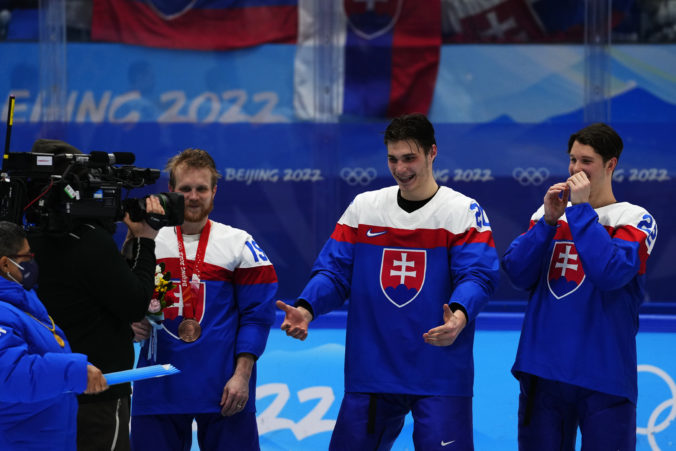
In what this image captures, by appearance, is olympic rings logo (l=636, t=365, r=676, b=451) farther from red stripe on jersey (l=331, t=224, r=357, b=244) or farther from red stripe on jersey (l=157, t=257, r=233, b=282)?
red stripe on jersey (l=157, t=257, r=233, b=282)

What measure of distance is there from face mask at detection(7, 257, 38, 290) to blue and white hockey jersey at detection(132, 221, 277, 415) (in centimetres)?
73

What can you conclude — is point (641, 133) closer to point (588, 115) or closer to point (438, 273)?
point (588, 115)

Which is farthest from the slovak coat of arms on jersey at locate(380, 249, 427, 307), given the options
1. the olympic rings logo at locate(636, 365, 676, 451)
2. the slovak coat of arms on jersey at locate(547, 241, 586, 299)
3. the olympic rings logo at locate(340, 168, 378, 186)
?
the olympic rings logo at locate(340, 168, 378, 186)

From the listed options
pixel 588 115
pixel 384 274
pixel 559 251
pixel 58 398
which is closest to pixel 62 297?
pixel 58 398

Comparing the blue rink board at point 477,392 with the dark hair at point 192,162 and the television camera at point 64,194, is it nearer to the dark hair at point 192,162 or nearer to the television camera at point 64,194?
the dark hair at point 192,162

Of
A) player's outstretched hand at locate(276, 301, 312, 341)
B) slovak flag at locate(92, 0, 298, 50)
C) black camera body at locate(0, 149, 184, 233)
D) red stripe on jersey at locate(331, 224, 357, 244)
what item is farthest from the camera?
slovak flag at locate(92, 0, 298, 50)

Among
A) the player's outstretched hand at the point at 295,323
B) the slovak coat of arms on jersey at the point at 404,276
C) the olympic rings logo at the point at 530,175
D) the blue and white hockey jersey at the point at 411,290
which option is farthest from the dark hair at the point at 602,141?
the olympic rings logo at the point at 530,175

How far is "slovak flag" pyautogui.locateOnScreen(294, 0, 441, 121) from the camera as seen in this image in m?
6.81

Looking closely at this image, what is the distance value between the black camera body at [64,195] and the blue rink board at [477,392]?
1864 mm

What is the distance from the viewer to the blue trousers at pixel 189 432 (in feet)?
11.5

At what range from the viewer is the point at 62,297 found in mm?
3201

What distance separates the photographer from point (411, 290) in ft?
11.3

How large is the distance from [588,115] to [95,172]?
443 centimetres

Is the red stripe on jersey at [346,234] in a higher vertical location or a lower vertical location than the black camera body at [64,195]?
lower
